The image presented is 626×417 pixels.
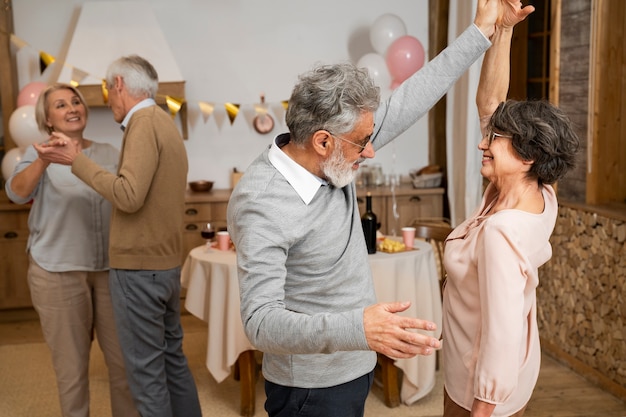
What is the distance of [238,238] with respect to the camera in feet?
5.54

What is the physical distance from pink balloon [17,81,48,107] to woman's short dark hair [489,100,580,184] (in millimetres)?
4034

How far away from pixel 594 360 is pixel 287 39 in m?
3.38

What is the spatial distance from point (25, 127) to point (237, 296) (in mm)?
2241

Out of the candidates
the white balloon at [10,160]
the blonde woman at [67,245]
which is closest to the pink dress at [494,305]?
the blonde woman at [67,245]

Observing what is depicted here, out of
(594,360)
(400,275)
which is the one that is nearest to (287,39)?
(400,275)

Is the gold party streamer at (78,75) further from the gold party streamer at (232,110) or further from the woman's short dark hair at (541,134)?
the woman's short dark hair at (541,134)

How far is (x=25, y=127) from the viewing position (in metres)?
4.97

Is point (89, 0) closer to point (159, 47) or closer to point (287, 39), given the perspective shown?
point (159, 47)

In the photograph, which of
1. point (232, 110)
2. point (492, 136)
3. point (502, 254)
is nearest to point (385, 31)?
point (232, 110)

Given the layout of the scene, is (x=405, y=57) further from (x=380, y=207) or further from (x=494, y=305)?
(x=494, y=305)

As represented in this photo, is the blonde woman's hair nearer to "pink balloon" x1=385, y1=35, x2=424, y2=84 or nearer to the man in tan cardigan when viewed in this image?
the man in tan cardigan

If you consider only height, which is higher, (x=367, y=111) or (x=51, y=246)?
(x=367, y=111)

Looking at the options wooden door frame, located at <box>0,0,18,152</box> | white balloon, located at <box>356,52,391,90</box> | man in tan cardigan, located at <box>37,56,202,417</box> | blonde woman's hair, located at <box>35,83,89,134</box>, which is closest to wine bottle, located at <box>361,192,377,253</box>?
man in tan cardigan, located at <box>37,56,202,417</box>

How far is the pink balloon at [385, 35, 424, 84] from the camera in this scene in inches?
215
